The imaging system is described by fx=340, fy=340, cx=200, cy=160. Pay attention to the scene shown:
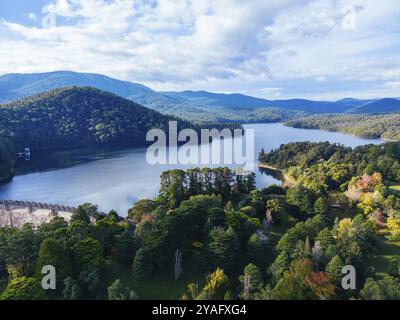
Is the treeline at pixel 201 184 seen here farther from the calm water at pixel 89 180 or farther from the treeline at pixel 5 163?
the treeline at pixel 5 163

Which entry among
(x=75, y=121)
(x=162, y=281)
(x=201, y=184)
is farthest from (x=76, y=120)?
(x=162, y=281)

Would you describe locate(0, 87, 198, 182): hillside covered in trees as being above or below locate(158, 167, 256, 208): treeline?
above

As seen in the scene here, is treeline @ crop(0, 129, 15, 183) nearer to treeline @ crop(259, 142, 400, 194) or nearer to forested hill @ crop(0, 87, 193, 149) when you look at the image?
forested hill @ crop(0, 87, 193, 149)

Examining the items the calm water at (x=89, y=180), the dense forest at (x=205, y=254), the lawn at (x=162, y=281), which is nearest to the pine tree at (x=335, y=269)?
the dense forest at (x=205, y=254)

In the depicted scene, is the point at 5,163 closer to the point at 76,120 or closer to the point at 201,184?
the point at 201,184

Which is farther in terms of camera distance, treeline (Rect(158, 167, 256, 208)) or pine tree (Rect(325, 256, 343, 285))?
treeline (Rect(158, 167, 256, 208))

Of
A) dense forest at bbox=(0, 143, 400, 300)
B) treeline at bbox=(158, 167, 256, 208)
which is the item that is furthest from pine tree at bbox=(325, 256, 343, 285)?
treeline at bbox=(158, 167, 256, 208)

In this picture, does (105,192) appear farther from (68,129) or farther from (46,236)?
(68,129)
